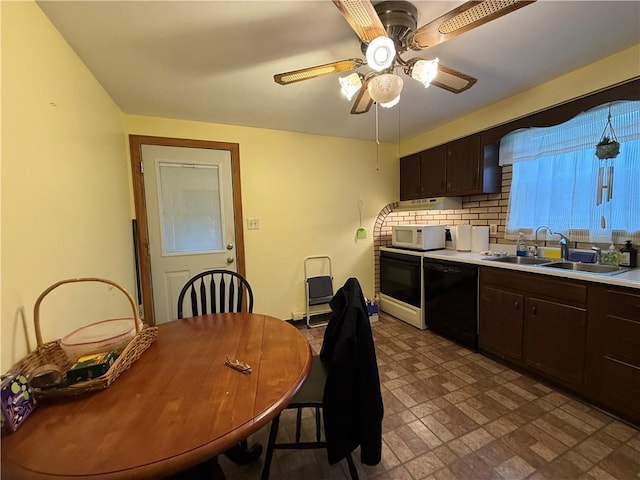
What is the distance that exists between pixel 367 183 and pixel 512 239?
1.71 m

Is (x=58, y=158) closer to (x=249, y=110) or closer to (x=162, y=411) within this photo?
(x=162, y=411)

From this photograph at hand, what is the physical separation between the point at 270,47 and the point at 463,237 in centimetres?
260

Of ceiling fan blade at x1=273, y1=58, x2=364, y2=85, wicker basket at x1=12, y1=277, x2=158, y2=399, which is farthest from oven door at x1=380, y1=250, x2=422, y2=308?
wicker basket at x1=12, y1=277, x2=158, y2=399

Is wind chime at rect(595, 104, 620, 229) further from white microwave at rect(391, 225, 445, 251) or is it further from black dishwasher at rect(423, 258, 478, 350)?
white microwave at rect(391, 225, 445, 251)

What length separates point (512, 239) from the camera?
2.73 metres

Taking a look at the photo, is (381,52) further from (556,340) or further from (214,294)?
(556,340)

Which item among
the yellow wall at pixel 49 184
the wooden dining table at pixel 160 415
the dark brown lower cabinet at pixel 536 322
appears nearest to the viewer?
the wooden dining table at pixel 160 415

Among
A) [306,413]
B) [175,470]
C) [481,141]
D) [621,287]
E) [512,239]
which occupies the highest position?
[481,141]

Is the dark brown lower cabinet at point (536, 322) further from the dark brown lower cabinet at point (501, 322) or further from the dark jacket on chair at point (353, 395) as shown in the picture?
the dark jacket on chair at point (353, 395)

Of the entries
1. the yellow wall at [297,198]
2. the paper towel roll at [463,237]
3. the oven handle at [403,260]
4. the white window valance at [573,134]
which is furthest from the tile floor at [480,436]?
the white window valance at [573,134]

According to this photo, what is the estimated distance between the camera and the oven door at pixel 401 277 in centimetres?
306

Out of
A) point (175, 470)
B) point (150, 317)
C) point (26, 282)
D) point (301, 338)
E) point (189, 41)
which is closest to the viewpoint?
point (175, 470)

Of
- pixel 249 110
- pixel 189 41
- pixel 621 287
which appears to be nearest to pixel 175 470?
pixel 189 41

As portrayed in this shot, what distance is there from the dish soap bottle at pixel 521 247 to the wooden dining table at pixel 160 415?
91.6 inches
